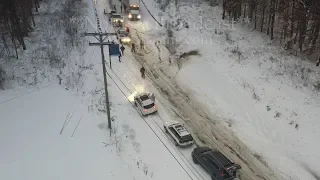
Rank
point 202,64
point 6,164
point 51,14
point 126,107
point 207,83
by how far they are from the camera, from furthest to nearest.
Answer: point 51,14 → point 202,64 → point 207,83 → point 126,107 → point 6,164

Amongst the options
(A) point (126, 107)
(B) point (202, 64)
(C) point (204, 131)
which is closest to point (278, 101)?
(C) point (204, 131)

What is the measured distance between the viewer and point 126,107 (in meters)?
34.2

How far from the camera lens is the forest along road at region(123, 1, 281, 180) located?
87.0 ft

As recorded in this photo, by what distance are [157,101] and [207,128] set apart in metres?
6.41

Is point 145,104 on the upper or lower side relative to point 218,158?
upper

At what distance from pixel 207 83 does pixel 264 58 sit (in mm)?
7426

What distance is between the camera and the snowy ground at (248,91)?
91.6 feet

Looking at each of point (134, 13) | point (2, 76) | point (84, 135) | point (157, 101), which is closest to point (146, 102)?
point (157, 101)

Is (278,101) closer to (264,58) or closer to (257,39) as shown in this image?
(264,58)

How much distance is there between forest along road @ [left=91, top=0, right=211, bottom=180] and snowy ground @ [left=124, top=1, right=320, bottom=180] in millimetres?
1647

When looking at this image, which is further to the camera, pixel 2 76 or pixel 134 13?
pixel 134 13

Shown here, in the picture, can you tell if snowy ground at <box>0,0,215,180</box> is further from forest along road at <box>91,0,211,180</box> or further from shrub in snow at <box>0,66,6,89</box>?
shrub in snow at <box>0,66,6,89</box>

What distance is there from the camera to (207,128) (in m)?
31.3

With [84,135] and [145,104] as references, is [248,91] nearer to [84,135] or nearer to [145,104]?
[145,104]
